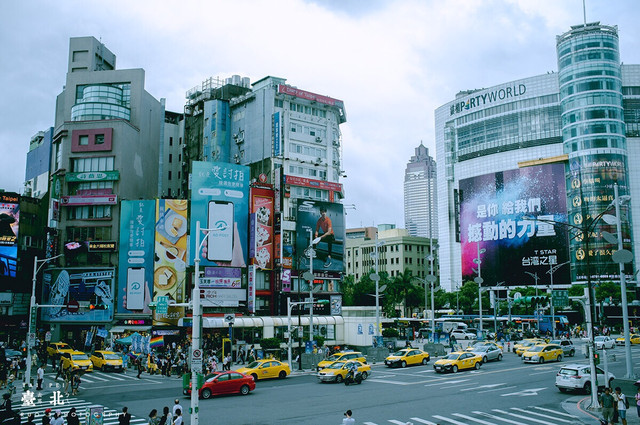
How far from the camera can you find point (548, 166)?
117688 millimetres

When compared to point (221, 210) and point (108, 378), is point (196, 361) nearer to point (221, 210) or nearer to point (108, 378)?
point (108, 378)

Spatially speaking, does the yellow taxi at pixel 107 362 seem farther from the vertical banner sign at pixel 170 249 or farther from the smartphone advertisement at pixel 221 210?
the smartphone advertisement at pixel 221 210

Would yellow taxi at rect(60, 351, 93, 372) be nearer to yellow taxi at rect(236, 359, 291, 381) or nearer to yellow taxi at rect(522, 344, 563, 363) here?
yellow taxi at rect(236, 359, 291, 381)

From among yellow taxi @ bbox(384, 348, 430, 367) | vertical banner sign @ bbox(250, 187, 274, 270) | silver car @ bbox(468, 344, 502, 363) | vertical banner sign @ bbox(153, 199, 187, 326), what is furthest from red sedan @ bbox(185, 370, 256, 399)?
vertical banner sign @ bbox(250, 187, 274, 270)

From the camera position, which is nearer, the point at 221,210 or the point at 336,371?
the point at 336,371

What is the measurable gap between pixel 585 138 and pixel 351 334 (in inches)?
2817

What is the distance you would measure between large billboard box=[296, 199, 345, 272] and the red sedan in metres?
41.4

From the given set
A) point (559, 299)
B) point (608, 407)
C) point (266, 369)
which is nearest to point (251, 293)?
point (266, 369)

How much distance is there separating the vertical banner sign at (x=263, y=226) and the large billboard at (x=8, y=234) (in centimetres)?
2938

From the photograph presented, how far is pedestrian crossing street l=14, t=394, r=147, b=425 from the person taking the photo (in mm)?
24062

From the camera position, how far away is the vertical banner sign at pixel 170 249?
6494 centimetres

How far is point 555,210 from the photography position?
115 meters

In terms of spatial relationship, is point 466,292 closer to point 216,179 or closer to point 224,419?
point 216,179

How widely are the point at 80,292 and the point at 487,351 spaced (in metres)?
46.9
